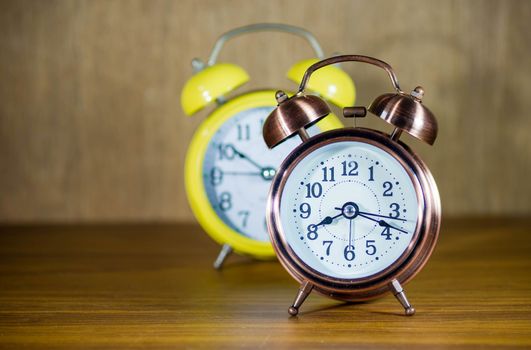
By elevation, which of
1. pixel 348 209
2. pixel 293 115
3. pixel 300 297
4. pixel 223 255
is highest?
pixel 293 115

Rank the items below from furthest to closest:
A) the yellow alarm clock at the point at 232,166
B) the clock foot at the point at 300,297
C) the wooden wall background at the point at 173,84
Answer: the wooden wall background at the point at 173,84 → the yellow alarm clock at the point at 232,166 → the clock foot at the point at 300,297

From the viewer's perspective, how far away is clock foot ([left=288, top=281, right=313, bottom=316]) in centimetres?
98

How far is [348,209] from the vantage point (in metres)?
1.01

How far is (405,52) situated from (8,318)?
1178 millimetres

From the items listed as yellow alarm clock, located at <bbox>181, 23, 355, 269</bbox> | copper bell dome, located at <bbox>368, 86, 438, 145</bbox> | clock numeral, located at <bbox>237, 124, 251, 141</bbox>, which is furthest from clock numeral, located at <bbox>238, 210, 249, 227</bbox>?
copper bell dome, located at <bbox>368, 86, 438, 145</bbox>

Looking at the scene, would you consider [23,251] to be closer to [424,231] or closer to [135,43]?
[135,43]

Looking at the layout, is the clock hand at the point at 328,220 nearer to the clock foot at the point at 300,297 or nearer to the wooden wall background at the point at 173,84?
the clock foot at the point at 300,297

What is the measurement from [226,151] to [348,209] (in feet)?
1.21

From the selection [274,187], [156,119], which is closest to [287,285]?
[274,187]

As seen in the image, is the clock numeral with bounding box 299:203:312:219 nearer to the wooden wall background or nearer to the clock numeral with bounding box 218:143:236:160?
the clock numeral with bounding box 218:143:236:160

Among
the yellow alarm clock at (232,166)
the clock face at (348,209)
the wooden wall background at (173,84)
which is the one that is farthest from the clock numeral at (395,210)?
the wooden wall background at (173,84)

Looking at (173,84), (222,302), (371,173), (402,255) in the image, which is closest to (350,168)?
(371,173)

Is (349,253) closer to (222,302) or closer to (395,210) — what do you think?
(395,210)

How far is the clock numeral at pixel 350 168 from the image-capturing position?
40.3 inches
